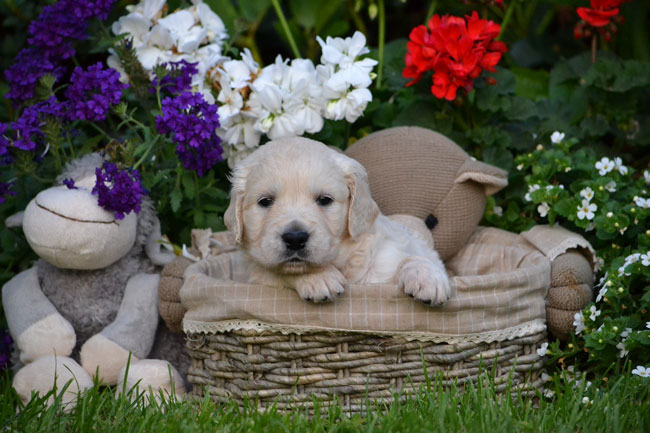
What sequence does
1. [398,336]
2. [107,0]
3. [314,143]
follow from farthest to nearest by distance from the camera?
[107,0] → [314,143] → [398,336]

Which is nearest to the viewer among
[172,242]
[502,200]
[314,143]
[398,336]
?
[398,336]

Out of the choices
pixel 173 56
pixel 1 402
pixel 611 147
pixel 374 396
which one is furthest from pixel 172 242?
pixel 611 147

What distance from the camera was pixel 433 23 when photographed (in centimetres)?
442

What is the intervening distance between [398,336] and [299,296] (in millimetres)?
422

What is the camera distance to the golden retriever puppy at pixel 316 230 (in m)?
3.04

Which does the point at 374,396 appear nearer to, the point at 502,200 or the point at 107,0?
the point at 502,200

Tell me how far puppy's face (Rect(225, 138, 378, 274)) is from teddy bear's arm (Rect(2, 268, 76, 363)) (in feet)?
3.03

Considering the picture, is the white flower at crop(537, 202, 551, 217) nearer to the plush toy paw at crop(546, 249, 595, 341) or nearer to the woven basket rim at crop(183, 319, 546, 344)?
the plush toy paw at crop(546, 249, 595, 341)

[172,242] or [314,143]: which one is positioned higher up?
[314,143]

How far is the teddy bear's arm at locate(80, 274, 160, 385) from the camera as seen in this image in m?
3.49

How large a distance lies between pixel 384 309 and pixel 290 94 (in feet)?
4.71

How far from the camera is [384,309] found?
3.05 metres

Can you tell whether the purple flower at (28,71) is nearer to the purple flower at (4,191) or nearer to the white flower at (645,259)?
the purple flower at (4,191)

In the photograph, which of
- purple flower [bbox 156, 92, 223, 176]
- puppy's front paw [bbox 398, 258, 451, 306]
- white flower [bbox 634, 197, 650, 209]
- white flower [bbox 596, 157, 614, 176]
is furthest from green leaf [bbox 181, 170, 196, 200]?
white flower [bbox 634, 197, 650, 209]
